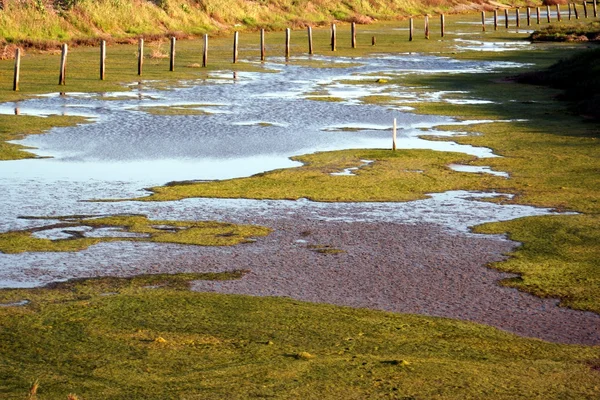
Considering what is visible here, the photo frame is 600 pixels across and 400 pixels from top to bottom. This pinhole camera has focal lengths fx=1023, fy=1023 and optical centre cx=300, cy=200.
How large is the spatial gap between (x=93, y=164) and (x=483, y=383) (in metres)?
13.2

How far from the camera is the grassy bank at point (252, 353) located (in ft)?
26.3

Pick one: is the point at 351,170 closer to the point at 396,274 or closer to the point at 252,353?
the point at 396,274

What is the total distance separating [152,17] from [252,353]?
51.7 metres

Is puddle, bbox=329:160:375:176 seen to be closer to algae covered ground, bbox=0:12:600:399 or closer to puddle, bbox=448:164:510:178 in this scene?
puddle, bbox=448:164:510:178

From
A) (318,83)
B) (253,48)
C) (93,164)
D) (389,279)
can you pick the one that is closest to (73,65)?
(318,83)

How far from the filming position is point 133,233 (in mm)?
13922

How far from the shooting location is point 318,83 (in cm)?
3809

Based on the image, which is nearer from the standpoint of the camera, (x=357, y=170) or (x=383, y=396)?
(x=383, y=396)

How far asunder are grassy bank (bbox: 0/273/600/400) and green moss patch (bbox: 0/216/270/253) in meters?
2.26

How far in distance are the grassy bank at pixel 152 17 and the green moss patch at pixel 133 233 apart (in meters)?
34.8

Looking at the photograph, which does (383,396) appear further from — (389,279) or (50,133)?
(50,133)

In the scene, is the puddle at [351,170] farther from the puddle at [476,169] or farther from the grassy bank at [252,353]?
the grassy bank at [252,353]

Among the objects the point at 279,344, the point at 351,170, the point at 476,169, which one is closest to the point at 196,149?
the point at 351,170

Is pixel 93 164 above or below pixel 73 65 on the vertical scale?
below
